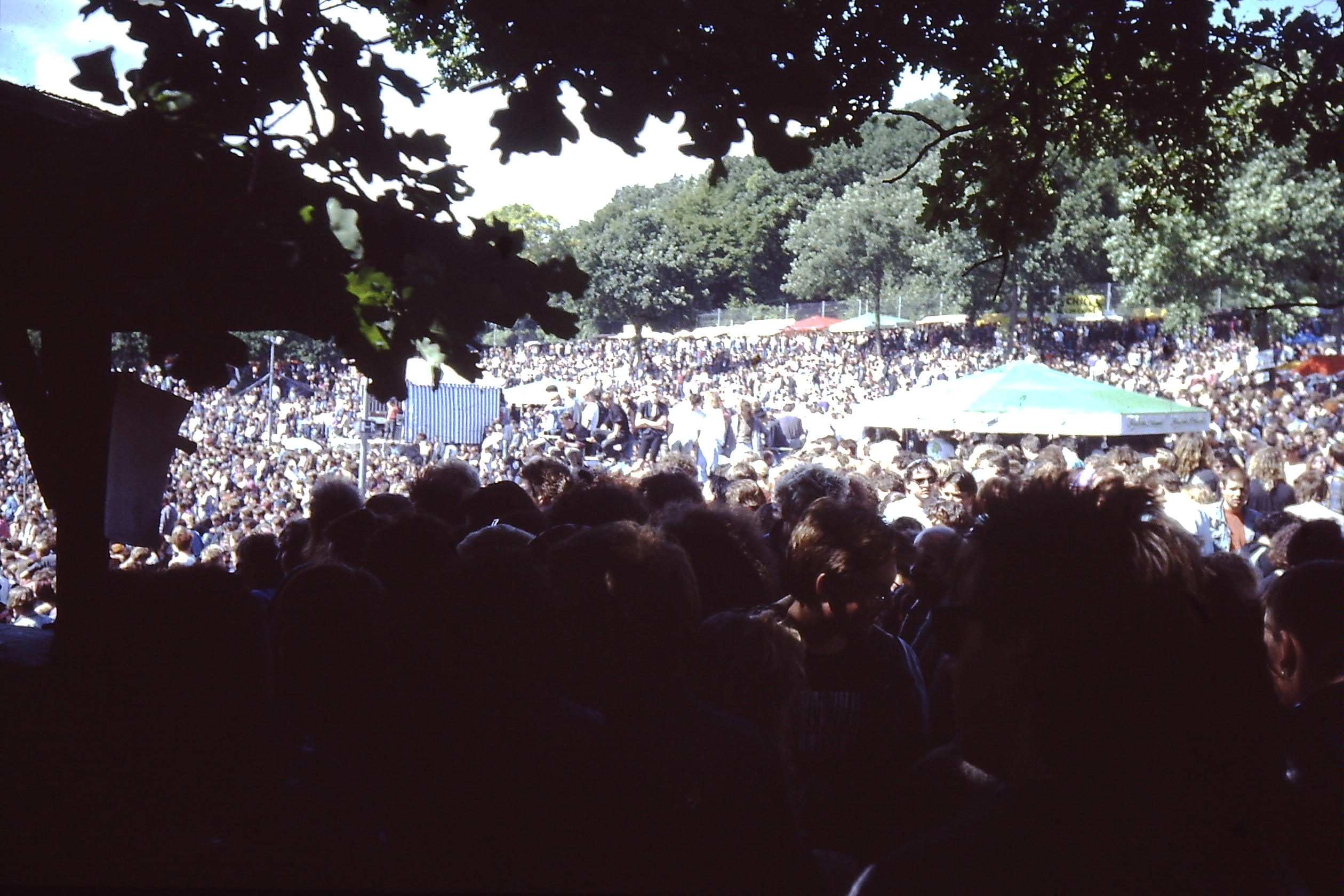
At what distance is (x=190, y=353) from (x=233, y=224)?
321 mm

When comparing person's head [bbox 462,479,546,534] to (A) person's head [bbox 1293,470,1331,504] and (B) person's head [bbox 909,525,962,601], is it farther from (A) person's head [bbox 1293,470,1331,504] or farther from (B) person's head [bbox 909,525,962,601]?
(A) person's head [bbox 1293,470,1331,504]

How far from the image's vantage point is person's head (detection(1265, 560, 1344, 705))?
261cm

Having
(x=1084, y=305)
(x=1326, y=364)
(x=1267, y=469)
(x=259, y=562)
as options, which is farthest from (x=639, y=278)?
(x=259, y=562)

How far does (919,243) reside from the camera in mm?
51062

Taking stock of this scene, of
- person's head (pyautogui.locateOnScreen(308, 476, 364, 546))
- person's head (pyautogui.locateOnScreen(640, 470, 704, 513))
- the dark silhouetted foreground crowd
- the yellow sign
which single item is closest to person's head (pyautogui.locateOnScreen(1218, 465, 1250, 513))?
person's head (pyautogui.locateOnScreen(640, 470, 704, 513))

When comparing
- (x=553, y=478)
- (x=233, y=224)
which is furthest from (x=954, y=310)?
(x=233, y=224)

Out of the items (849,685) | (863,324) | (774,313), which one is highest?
(774,313)

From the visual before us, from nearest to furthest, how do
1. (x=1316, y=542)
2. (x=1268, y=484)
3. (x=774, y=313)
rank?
(x=1316, y=542) → (x=1268, y=484) → (x=774, y=313)

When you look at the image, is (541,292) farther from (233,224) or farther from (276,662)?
(276,662)

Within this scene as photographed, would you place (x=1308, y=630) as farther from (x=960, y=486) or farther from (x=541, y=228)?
(x=541, y=228)

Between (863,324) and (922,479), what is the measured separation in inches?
1922

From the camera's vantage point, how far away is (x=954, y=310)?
56.8m

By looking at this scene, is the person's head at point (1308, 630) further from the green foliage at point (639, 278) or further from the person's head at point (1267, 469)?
the green foliage at point (639, 278)

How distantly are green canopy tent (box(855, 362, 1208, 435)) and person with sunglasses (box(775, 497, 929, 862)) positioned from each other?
1102cm
